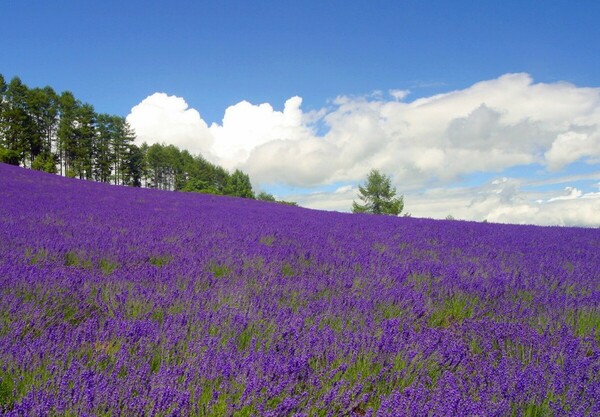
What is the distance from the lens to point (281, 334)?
7.26ft

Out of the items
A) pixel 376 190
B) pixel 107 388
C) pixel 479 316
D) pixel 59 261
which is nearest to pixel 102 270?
pixel 59 261

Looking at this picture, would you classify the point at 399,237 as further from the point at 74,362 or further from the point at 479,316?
the point at 74,362

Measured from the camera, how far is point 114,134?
47969mm

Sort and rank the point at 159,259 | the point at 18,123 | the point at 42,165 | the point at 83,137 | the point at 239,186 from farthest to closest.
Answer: the point at 239,186 → the point at 83,137 → the point at 18,123 → the point at 42,165 → the point at 159,259

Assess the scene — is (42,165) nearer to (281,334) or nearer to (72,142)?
(72,142)

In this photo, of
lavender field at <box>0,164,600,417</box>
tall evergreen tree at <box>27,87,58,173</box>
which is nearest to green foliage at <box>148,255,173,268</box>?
lavender field at <box>0,164,600,417</box>

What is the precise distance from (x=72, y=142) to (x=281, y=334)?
158 ft

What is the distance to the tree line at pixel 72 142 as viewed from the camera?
3881 centimetres

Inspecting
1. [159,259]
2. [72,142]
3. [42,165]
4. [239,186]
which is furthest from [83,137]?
[159,259]

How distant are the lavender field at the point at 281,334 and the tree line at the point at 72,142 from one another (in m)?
36.8

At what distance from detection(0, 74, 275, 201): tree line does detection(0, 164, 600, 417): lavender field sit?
36800 millimetres

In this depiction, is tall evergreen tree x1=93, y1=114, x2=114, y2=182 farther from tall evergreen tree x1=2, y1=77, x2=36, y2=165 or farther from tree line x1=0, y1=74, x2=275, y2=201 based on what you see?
tall evergreen tree x1=2, y1=77, x2=36, y2=165

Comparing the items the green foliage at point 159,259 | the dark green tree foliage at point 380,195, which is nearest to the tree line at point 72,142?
the dark green tree foliage at point 380,195

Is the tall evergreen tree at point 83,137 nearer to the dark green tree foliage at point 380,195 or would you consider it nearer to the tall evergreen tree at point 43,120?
the tall evergreen tree at point 43,120
